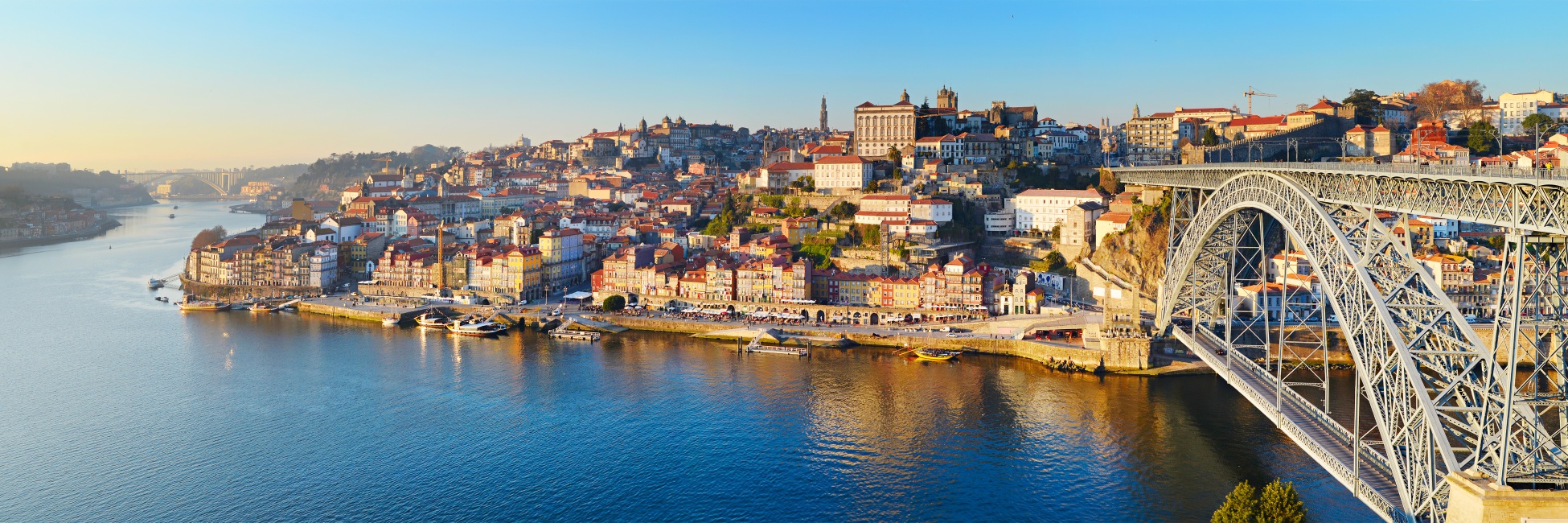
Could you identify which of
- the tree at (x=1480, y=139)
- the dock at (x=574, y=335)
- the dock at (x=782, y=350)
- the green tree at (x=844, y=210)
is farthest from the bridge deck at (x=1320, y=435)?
→ the green tree at (x=844, y=210)

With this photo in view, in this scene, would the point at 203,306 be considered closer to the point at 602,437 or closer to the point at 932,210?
the point at 602,437

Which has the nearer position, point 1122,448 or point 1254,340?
point 1122,448

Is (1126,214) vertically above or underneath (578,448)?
above

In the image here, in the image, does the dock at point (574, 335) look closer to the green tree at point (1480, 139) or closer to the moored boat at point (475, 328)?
the moored boat at point (475, 328)

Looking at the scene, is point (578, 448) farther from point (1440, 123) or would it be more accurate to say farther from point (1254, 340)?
point (1440, 123)

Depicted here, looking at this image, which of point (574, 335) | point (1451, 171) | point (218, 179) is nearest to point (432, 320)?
point (574, 335)

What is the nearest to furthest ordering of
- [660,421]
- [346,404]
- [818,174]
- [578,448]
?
1. [578,448]
2. [660,421]
3. [346,404]
4. [818,174]

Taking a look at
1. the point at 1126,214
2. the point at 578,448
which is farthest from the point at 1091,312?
the point at 578,448
